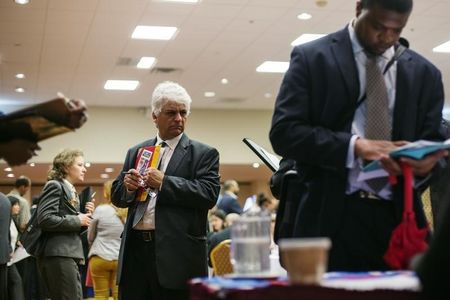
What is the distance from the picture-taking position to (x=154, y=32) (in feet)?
40.3

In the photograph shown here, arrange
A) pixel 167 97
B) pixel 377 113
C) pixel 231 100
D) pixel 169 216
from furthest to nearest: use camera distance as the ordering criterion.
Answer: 1. pixel 231 100
2. pixel 167 97
3. pixel 169 216
4. pixel 377 113

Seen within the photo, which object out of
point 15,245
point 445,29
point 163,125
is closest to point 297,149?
point 163,125

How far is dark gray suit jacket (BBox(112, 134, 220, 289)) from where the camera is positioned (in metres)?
3.71

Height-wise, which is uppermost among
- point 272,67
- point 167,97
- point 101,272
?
point 272,67

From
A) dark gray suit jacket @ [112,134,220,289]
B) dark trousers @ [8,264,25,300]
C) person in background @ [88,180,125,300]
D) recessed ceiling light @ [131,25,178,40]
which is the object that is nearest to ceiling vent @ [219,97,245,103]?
recessed ceiling light @ [131,25,178,40]

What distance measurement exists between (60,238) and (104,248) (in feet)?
6.85

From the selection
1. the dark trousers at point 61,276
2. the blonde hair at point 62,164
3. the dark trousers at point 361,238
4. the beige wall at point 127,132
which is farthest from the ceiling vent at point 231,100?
the dark trousers at point 361,238

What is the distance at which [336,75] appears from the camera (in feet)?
8.55

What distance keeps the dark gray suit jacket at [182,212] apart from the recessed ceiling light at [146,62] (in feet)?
33.2

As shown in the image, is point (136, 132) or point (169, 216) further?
point (136, 132)

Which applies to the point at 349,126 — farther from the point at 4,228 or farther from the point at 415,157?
the point at 4,228

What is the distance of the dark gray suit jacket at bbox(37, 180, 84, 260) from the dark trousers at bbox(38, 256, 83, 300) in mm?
57

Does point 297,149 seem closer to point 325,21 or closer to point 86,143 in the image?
point 325,21

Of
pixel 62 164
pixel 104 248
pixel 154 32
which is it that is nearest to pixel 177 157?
pixel 62 164
